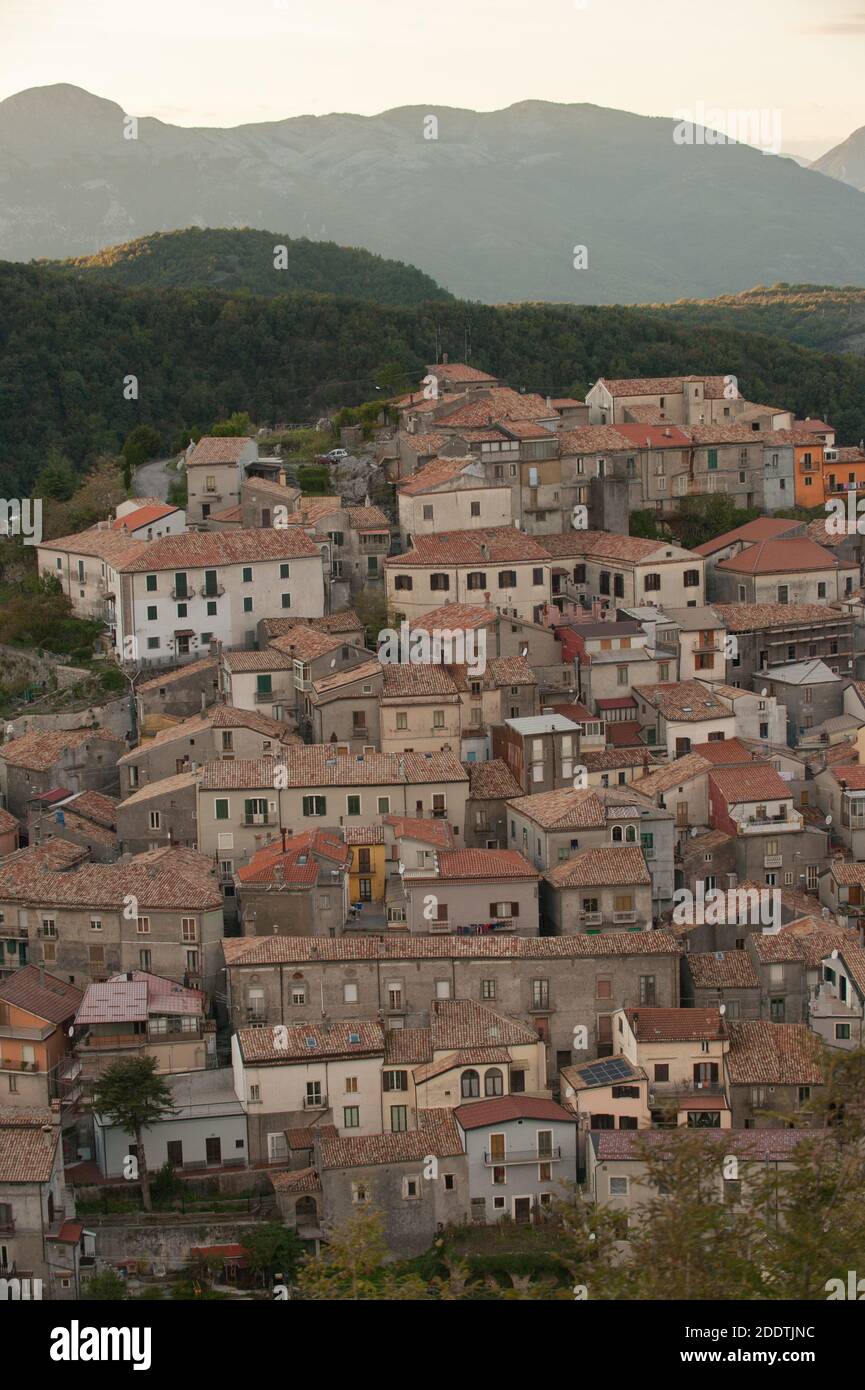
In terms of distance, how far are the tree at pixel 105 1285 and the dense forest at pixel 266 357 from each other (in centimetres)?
3763

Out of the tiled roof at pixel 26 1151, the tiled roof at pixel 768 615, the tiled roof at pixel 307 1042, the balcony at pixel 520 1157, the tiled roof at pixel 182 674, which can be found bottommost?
Result: the balcony at pixel 520 1157

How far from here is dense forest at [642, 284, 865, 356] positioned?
313 ft

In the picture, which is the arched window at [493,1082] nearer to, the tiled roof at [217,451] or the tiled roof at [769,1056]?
the tiled roof at [769,1056]

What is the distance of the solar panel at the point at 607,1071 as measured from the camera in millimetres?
28766

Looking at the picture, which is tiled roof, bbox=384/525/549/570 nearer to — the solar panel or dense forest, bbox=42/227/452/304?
the solar panel

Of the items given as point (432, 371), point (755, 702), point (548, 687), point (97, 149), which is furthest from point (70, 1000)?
point (97, 149)

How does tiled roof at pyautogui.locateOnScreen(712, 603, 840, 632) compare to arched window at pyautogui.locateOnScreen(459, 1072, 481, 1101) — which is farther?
tiled roof at pyautogui.locateOnScreen(712, 603, 840, 632)

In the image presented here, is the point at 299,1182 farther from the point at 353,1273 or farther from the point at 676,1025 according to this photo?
the point at 353,1273

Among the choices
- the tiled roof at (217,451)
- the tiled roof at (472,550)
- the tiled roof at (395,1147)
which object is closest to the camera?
the tiled roof at (395,1147)

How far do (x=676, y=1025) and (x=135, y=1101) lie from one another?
8061mm

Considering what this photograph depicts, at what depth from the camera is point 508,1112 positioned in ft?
92.4

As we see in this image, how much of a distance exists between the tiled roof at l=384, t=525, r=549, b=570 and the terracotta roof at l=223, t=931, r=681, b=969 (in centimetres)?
1217

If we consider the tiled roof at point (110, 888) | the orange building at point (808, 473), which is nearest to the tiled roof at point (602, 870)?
the tiled roof at point (110, 888)

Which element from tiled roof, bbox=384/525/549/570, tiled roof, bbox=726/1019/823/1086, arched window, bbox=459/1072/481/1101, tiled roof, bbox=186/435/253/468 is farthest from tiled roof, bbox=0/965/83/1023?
tiled roof, bbox=186/435/253/468
